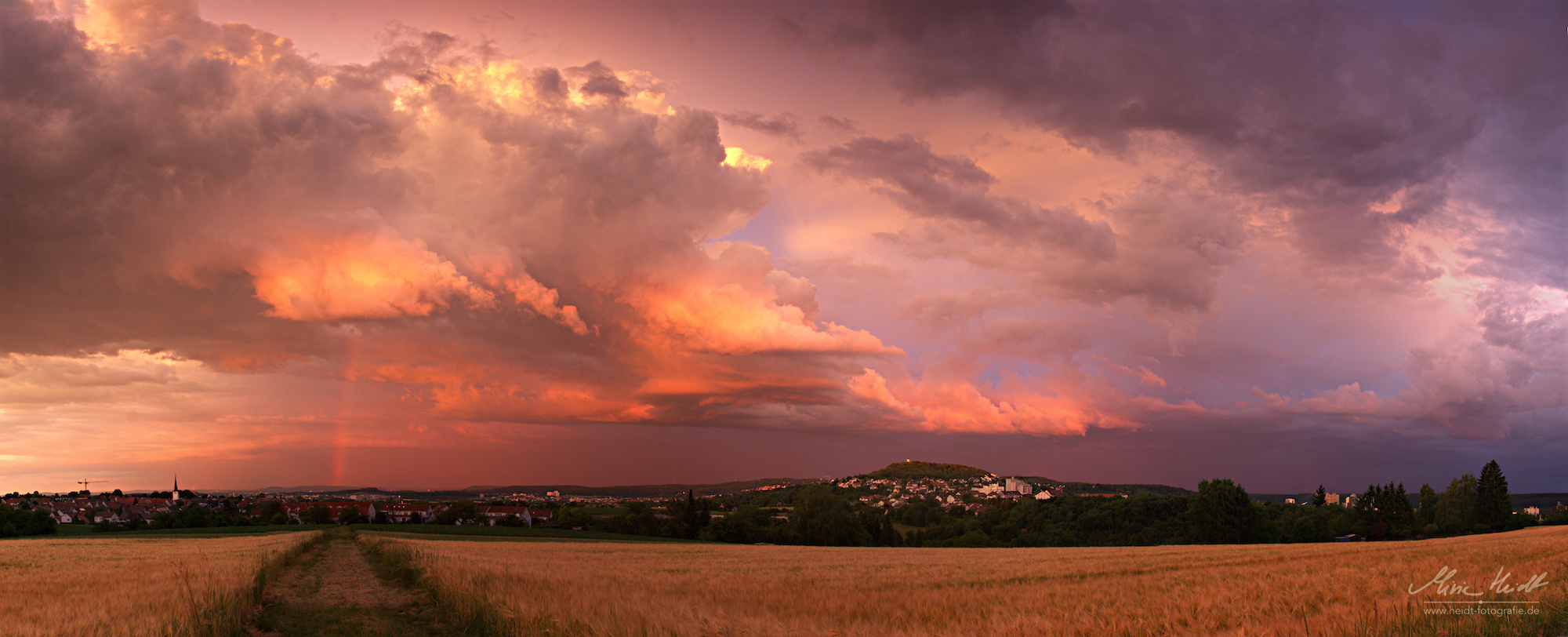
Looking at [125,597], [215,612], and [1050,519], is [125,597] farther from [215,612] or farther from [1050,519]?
[1050,519]

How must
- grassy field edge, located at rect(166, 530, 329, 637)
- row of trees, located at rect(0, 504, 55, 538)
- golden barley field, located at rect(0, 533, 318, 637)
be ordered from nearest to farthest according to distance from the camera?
golden barley field, located at rect(0, 533, 318, 637), grassy field edge, located at rect(166, 530, 329, 637), row of trees, located at rect(0, 504, 55, 538)

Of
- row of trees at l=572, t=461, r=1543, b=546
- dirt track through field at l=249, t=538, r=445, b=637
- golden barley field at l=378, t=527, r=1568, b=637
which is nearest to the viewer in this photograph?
golden barley field at l=378, t=527, r=1568, b=637

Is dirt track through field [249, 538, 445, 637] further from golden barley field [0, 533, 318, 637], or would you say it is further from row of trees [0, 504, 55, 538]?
row of trees [0, 504, 55, 538]

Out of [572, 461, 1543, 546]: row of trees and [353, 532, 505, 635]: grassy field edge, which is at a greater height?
[353, 532, 505, 635]: grassy field edge

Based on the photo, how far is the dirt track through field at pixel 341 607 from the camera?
49.5 feet

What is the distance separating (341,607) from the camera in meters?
18.4

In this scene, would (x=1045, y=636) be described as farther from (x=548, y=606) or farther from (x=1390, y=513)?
(x=1390, y=513)

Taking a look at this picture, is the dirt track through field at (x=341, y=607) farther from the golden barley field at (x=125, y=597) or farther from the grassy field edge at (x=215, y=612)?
the golden barley field at (x=125, y=597)

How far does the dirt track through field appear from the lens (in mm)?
15094

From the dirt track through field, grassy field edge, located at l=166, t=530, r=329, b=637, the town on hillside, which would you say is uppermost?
grassy field edge, located at l=166, t=530, r=329, b=637

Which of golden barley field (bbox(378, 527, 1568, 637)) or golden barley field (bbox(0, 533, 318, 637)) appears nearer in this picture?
golden barley field (bbox(378, 527, 1568, 637))

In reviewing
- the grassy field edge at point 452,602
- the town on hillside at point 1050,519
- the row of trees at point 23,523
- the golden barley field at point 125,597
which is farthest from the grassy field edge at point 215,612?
the row of trees at point 23,523

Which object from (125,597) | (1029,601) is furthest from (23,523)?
(1029,601)

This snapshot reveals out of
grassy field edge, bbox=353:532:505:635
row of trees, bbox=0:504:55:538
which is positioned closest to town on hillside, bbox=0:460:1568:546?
row of trees, bbox=0:504:55:538
